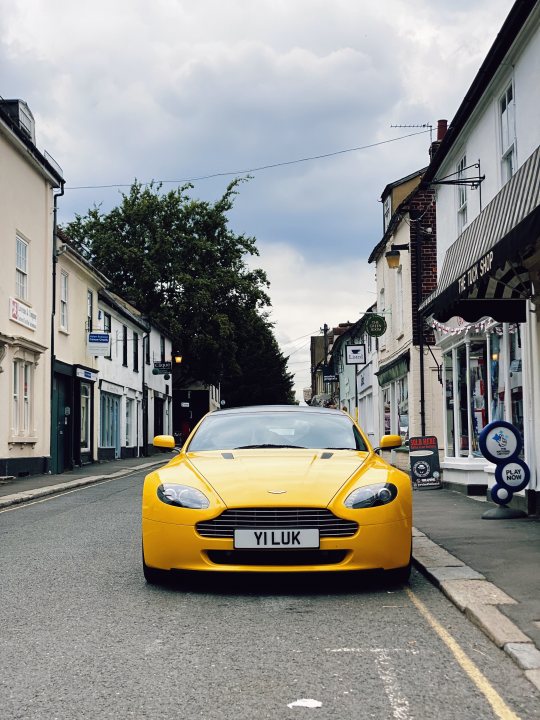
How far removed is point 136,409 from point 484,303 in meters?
30.5

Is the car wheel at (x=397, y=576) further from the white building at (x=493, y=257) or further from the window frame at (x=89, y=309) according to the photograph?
the window frame at (x=89, y=309)

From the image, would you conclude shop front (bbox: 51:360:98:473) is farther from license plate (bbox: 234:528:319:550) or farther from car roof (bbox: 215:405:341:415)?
license plate (bbox: 234:528:319:550)

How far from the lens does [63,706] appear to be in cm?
405

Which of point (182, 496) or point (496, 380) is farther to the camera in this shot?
point (496, 380)

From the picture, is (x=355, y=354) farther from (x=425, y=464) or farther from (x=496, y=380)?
(x=496, y=380)

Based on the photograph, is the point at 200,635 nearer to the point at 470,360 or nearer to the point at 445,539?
the point at 445,539

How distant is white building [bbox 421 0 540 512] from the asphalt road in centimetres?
344

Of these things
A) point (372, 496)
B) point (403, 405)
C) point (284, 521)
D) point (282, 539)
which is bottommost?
point (282, 539)

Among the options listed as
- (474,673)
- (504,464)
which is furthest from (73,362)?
(474,673)

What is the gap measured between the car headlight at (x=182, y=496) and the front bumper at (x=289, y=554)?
0.17 metres

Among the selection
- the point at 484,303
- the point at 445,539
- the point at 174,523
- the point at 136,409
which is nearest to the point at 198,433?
the point at 174,523

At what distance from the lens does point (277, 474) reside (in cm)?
674

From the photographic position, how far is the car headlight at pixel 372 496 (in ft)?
21.3

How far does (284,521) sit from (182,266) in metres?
43.0
